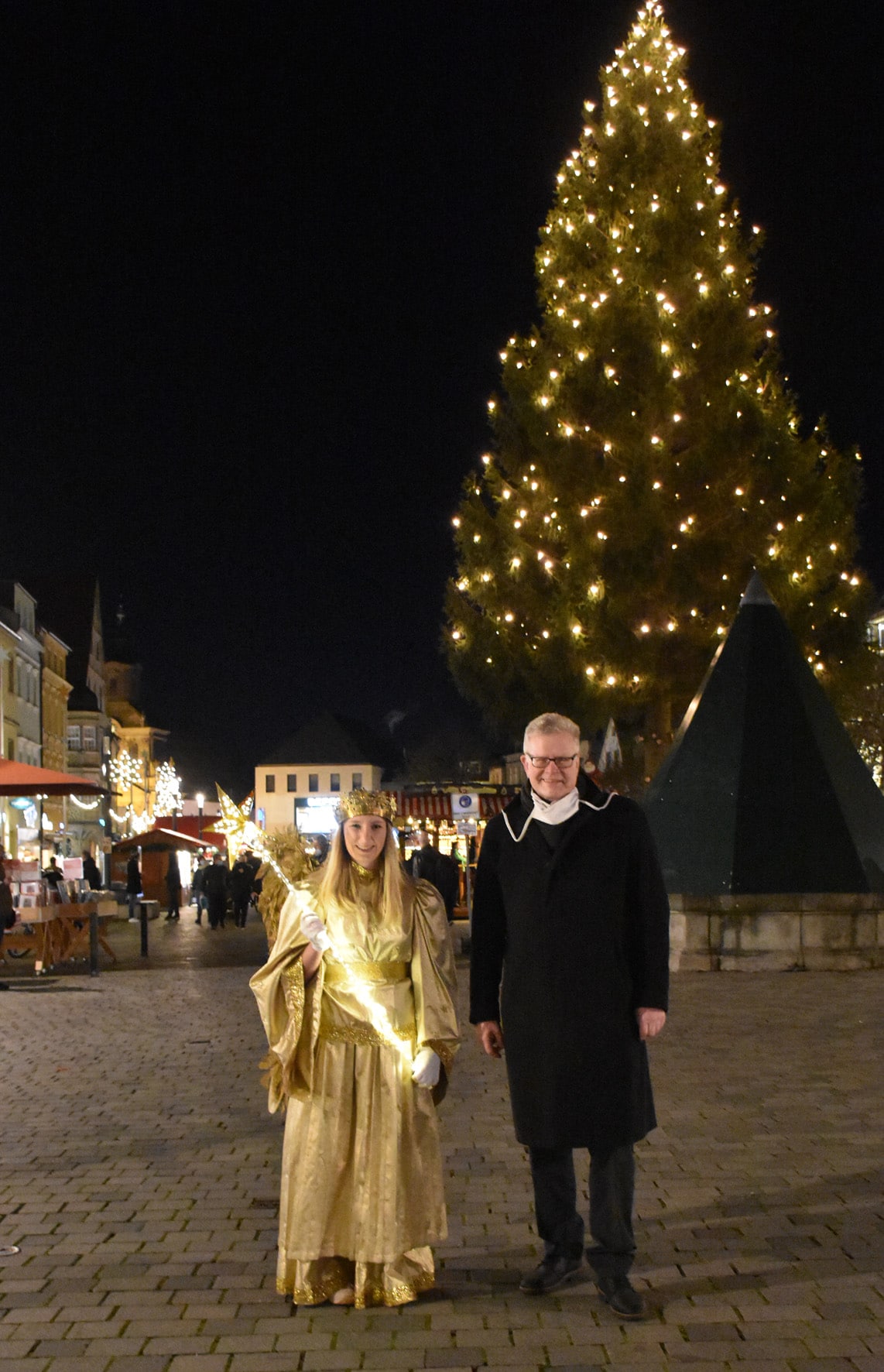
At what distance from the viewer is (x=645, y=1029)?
17.3 feet

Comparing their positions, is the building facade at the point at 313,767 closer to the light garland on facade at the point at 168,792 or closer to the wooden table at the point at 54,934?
the light garland on facade at the point at 168,792

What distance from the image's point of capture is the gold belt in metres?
5.40

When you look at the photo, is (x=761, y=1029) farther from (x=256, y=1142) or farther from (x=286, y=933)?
(x=286, y=933)

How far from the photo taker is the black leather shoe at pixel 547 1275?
5391 mm

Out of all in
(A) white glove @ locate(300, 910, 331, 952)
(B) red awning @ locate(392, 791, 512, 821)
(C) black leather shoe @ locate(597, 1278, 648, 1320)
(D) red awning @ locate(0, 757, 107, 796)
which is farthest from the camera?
(B) red awning @ locate(392, 791, 512, 821)

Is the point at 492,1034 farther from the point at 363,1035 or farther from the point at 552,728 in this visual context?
the point at 552,728

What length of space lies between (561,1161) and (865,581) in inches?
950

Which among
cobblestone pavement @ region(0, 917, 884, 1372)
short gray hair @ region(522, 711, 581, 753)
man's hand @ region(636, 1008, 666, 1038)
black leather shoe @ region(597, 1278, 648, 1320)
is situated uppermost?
short gray hair @ region(522, 711, 581, 753)

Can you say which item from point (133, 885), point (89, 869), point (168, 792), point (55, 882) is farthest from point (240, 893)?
point (168, 792)

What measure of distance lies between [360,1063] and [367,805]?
88 centimetres

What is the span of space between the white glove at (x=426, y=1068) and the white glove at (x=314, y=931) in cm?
49

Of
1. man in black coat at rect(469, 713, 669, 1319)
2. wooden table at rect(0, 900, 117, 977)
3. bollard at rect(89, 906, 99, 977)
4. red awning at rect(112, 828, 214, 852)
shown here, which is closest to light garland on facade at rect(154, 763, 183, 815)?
red awning at rect(112, 828, 214, 852)

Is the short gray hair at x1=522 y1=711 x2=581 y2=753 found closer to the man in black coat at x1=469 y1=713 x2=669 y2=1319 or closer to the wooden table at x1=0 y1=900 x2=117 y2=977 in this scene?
the man in black coat at x1=469 y1=713 x2=669 y2=1319

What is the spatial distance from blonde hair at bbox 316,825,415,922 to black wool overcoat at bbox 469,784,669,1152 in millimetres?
381
